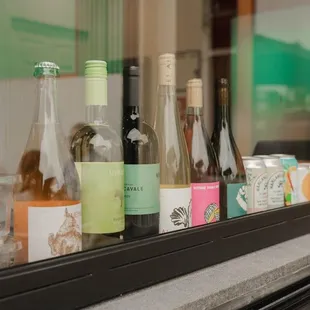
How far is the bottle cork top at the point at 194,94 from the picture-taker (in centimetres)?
73

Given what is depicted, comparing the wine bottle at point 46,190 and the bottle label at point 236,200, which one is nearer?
the wine bottle at point 46,190

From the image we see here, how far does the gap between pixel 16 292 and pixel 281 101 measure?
104 cm

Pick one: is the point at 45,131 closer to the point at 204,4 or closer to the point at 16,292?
the point at 16,292

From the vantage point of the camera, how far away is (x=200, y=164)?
0.73 m

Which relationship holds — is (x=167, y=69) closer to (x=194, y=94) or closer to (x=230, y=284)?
(x=194, y=94)

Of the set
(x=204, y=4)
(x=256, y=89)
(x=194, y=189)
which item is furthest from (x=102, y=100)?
(x=256, y=89)

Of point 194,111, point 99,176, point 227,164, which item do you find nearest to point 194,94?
point 194,111

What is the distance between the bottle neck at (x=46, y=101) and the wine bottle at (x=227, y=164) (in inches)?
11.6

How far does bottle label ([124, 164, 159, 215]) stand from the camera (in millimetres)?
608

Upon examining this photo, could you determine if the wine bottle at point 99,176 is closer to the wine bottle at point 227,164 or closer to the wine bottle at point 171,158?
the wine bottle at point 171,158

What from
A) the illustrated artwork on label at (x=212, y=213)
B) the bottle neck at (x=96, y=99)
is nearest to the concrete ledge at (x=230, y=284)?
the illustrated artwork on label at (x=212, y=213)

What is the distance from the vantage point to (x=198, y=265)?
620 millimetres

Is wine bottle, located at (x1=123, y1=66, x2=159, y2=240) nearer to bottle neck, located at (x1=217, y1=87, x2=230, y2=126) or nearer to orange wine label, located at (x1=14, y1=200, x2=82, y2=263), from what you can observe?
orange wine label, located at (x1=14, y1=200, x2=82, y2=263)

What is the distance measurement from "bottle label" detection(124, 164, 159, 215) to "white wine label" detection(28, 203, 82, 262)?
117 mm
